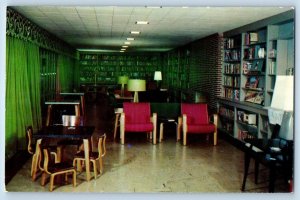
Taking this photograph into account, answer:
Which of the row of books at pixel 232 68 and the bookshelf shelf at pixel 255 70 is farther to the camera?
the row of books at pixel 232 68

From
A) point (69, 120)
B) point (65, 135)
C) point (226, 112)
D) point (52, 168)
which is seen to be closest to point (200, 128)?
point (226, 112)

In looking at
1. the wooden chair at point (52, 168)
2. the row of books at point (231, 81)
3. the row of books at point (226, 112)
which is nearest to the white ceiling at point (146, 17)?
the row of books at point (231, 81)

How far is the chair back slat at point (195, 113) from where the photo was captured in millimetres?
8859

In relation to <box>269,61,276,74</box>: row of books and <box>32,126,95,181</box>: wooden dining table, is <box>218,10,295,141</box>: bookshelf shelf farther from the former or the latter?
<box>32,126,95,181</box>: wooden dining table

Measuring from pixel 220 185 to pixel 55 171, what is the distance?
2.35m

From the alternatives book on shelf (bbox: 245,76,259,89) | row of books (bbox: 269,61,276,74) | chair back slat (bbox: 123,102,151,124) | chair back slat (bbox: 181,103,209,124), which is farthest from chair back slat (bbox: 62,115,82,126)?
book on shelf (bbox: 245,76,259,89)

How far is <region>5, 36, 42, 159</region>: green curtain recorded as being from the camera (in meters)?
6.48

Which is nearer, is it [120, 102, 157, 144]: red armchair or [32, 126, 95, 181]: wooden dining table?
[32, 126, 95, 181]: wooden dining table

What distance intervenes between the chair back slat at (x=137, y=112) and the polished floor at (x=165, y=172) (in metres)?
0.50

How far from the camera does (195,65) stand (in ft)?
42.1

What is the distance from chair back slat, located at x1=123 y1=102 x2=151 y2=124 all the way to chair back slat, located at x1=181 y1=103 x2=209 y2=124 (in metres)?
0.83

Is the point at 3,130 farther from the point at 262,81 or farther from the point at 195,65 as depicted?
the point at 195,65

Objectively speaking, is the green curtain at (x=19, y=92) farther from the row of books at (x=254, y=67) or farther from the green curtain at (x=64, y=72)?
the green curtain at (x=64, y=72)

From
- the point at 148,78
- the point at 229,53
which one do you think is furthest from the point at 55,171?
the point at 148,78
